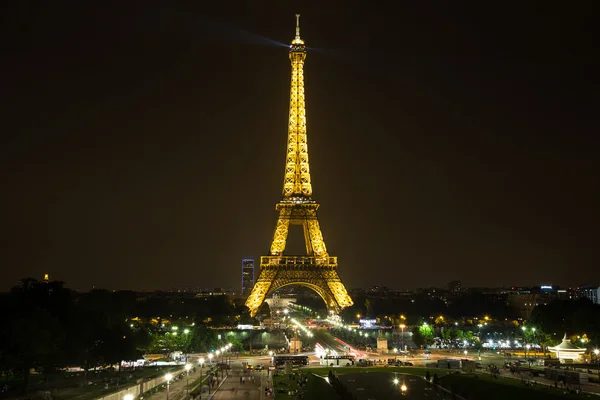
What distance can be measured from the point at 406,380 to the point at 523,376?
938 cm

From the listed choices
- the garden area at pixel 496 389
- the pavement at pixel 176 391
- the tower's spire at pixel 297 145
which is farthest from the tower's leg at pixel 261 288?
the garden area at pixel 496 389

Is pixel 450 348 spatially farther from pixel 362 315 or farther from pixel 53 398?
pixel 53 398

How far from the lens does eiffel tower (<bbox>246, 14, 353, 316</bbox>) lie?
357 ft

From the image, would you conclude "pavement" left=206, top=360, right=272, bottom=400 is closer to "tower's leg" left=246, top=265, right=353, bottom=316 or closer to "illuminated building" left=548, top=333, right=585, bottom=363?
"illuminated building" left=548, top=333, right=585, bottom=363

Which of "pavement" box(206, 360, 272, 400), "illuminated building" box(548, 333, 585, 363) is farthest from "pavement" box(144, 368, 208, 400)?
"illuminated building" box(548, 333, 585, 363)

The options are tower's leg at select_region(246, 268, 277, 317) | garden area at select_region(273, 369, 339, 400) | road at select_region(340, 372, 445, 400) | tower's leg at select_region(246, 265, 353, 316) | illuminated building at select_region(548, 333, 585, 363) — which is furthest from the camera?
tower's leg at select_region(246, 265, 353, 316)

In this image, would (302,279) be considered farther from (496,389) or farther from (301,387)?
(496,389)

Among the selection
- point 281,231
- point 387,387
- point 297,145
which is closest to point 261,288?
point 281,231

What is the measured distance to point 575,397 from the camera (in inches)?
1829

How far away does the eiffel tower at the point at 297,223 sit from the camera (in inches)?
4281

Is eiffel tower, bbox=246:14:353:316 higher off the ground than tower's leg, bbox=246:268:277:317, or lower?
higher

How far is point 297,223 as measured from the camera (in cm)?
11056

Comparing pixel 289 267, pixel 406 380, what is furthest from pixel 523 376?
pixel 289 267

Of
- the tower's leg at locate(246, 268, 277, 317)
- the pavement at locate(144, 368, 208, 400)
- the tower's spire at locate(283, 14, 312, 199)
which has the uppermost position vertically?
the tower's spire at locate(283, 14, 312, 199)
